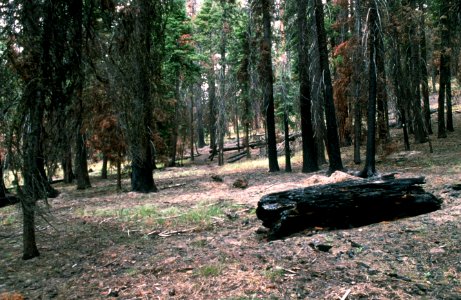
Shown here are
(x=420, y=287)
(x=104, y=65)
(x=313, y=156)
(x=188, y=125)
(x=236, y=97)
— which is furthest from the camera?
(x=188, y=125)

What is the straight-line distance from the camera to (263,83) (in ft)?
63.2

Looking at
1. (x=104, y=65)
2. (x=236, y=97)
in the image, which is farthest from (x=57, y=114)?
(x=236, y=97)

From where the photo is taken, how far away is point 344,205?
23.9 feet

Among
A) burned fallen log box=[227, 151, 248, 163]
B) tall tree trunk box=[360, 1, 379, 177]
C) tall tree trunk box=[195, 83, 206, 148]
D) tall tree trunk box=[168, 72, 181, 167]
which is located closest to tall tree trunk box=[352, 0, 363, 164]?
tall tree trunk box=[360, 1, 379, 177]

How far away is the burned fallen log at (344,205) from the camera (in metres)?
7.29

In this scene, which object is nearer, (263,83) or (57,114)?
(57,114)

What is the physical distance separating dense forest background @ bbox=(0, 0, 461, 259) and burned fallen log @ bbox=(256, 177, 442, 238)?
3.34 m

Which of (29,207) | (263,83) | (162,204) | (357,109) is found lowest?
(162,204)

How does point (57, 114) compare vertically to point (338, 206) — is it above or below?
above

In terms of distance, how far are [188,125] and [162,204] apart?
24.1m

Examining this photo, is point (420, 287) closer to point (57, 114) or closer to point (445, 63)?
point (57, 114)

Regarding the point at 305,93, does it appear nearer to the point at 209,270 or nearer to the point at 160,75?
the point at 160,75

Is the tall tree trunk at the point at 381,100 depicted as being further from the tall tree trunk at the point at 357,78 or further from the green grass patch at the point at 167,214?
the green grass patch at the point at 167,214

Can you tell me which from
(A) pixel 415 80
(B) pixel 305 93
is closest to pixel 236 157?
(B) pixel 305 93
